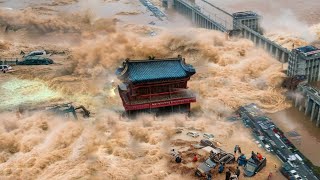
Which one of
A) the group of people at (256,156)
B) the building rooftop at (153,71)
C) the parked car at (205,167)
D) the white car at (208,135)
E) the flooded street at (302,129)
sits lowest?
the flooded street at (302,129)

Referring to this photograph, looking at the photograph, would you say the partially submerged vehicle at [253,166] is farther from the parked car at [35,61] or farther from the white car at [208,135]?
the parked car at [35,61]

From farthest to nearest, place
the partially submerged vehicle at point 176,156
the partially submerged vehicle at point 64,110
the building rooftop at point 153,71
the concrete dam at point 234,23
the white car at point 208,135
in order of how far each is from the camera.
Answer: the concrete dam at point 234,23 < the partially submerged vehicle at point 64,110 < the building rooftop at point 153,71 < the white car at point 208,135 < the partially submerged vehicle at point 176,156

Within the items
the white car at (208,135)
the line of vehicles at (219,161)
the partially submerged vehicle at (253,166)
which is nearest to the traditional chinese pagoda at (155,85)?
the white car at (208,135)

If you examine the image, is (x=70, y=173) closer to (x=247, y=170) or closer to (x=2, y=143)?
(x=2, y=143)

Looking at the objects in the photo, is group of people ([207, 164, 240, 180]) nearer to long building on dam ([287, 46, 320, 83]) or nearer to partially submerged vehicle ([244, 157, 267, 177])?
partially submerged vehicle ([244, 157, 267, 177])

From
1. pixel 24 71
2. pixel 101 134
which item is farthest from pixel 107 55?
pixel 101 134

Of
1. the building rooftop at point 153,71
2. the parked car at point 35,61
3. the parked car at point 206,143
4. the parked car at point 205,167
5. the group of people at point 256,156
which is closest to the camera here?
the parked car at point 205,167
